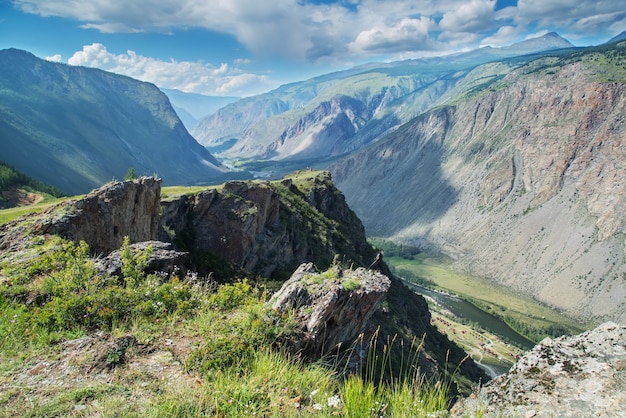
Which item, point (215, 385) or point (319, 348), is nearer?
point (215, 385)

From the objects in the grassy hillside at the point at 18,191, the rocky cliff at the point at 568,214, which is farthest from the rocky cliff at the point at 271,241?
the rocky cliff at the point at 568,214

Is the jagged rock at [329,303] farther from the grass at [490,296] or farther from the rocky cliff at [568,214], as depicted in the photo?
the rocky cliff at [568,214]

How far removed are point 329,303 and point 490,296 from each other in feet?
509

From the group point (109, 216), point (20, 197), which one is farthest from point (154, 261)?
point (20, 197)

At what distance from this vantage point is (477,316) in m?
124

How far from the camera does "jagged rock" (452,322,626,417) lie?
4.78 meters

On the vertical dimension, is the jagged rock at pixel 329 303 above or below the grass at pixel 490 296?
above

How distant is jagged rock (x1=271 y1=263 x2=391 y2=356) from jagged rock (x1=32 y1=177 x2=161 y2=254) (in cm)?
1202

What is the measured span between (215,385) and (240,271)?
101 ft

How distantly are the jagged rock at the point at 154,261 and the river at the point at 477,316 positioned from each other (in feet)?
359

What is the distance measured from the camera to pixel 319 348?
9.28 metres

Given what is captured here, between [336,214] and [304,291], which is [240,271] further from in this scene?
[336,214]

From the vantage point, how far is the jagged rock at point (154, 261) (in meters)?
10.8

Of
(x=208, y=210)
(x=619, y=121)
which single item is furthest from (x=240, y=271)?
(x=619, y=121)
